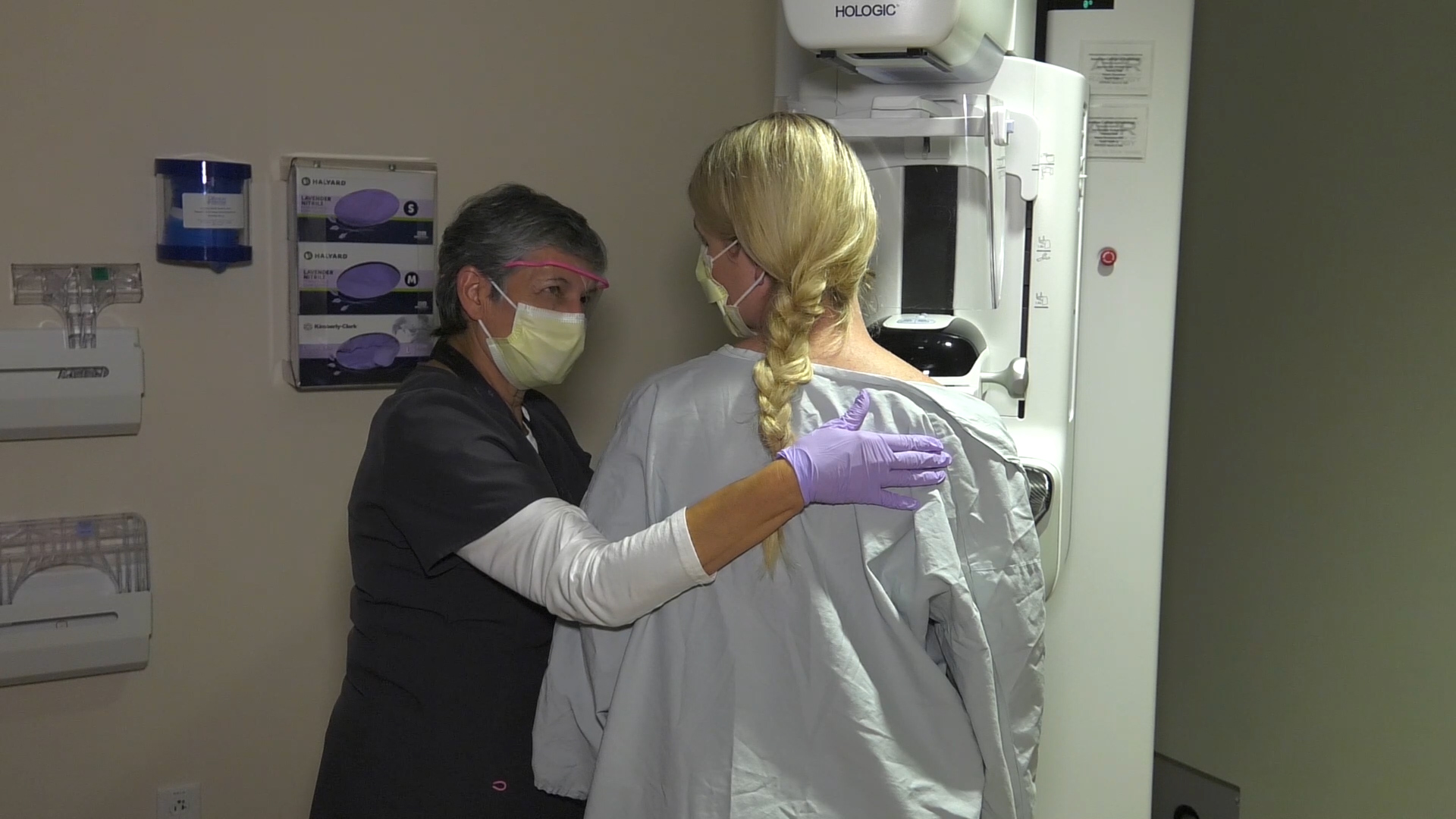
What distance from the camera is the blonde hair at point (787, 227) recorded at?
49.2 inches

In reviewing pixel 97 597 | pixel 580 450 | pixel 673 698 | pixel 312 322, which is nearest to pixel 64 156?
pixel 312 322

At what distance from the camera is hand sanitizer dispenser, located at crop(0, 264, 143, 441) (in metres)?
1.98

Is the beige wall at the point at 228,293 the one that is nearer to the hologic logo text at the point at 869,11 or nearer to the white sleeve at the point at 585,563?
the white sleeve at the point at 585,563

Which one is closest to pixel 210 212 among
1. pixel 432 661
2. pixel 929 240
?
pixel 432 661

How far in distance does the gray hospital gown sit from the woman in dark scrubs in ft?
0.15

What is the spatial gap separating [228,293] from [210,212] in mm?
177

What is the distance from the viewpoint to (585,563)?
1.26 metres

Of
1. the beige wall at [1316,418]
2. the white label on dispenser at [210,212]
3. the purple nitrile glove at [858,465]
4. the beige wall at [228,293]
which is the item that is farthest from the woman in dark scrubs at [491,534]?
the beige wall at [1316,418]

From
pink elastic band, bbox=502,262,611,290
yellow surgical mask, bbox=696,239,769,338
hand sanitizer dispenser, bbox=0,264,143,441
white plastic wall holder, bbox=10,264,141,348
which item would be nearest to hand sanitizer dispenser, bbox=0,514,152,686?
hand sanitizer dispenser, bbox=0,264,143,441

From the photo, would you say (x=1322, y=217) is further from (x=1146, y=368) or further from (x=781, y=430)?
(x=781, y=430)

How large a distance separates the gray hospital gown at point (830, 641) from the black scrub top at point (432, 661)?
0.67ft

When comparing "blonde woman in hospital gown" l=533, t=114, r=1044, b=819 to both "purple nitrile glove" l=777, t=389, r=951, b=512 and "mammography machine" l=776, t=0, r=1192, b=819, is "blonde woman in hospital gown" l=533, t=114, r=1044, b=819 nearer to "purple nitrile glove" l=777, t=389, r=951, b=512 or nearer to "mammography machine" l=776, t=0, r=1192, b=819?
"purple nitrile glove" l=777, t=389, r=951, b=512

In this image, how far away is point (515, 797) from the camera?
1.50 meters

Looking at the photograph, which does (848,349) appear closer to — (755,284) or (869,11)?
(755,284)
